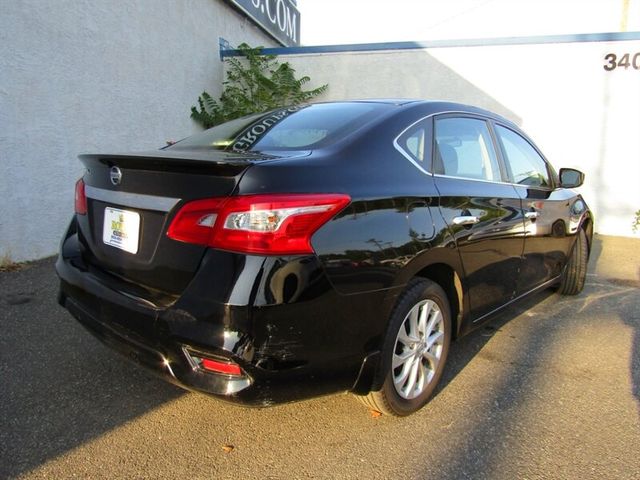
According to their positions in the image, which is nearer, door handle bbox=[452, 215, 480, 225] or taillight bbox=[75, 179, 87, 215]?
taillight bbox=[75, 179, 87, 215]

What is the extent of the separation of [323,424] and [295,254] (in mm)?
1103

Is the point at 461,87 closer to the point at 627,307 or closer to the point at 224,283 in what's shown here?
the point at 627,307

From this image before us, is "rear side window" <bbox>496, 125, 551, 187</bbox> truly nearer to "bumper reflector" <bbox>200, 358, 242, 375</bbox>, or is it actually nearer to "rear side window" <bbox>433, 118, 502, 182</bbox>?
"rear side window" <bbox>433, 118, 502, 182</bbox>

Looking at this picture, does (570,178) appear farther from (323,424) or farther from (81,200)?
(81,200)

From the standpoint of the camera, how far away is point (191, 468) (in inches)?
85.0

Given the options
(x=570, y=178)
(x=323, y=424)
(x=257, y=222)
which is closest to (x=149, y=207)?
(x=257, y=222)

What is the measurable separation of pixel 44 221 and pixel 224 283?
14.2 feet

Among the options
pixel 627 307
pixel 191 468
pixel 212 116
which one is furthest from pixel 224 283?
pixel 212 116

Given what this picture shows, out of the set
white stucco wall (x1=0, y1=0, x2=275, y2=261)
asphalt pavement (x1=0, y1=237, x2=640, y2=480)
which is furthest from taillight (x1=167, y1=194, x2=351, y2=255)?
white stucco wall (x1=0, y1=0, x2=275, y2=261)

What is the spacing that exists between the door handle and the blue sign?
7.82m

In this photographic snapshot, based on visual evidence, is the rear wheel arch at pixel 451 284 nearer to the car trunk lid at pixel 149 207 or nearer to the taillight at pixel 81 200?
the car trunk lid at pixel 149 207

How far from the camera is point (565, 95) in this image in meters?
8.03

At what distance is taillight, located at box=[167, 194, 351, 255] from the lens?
184cm

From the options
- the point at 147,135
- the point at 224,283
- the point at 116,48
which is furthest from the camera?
the point at 147,135
